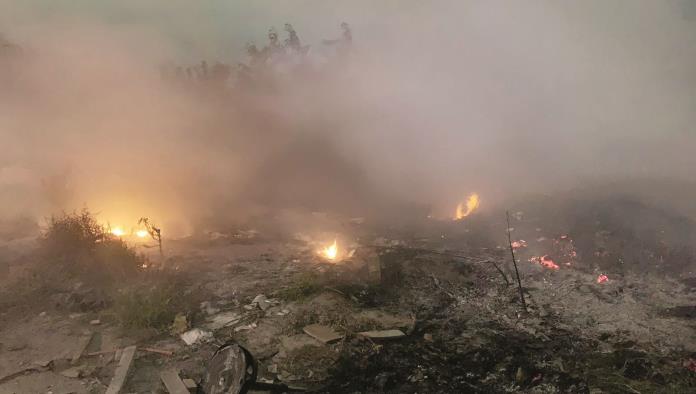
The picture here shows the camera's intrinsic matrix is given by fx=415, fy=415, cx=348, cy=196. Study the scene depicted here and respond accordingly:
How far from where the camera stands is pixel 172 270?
7414 mm

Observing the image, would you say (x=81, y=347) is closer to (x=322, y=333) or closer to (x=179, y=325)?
(x=179, y=325)

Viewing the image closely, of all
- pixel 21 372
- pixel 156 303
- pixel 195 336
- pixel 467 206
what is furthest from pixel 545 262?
pixel 21 372

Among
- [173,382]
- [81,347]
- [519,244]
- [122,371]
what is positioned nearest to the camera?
[173,382]

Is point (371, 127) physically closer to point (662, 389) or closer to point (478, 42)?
point (478, 42)

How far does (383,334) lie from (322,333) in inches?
30.9

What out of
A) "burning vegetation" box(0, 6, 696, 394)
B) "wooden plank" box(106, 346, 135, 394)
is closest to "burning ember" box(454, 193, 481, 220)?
"burning vegetation" box(0, 6, 696, 394)

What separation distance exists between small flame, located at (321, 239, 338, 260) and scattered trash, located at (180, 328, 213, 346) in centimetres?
313

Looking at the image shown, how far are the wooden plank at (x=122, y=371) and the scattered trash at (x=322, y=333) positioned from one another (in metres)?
2.10

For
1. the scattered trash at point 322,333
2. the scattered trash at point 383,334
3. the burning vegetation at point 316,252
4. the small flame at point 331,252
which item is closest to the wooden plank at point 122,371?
the burning vegetation at point 316,252

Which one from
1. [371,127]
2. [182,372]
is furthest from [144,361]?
[371,127]

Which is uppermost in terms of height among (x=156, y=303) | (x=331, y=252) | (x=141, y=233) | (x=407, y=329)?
(x=141, y=233)

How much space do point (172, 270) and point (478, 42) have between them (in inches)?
500

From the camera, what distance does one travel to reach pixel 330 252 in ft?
27.8

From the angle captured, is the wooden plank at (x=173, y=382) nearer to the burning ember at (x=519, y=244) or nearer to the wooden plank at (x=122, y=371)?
the wooden plank at (x=122, y=371)
